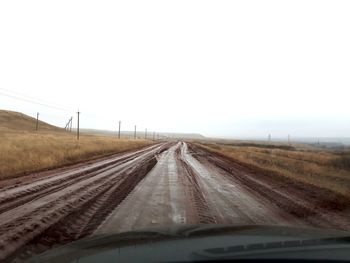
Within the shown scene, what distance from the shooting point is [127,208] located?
29.5 ft

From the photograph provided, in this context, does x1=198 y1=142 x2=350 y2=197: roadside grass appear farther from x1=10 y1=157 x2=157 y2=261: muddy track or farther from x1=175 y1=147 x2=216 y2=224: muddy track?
x1=10 y1=157 x2=157 y2=261: muddy track

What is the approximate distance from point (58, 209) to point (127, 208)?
141 cm

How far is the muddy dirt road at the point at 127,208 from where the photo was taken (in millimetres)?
6707

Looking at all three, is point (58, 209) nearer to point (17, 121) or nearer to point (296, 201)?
point (296, 201)

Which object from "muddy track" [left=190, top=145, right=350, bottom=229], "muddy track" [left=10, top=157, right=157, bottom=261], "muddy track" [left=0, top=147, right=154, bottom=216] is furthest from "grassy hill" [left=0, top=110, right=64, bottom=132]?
"muddy track" [left=10, top=157, right=157, bottom=261]

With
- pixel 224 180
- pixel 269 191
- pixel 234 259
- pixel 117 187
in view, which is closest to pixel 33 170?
pixel 117 187

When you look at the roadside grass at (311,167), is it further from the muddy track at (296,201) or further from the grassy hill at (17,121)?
the grassy hill at (17,121)

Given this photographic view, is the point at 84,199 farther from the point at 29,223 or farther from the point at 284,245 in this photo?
the point at 284,245

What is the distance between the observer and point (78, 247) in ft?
12.9

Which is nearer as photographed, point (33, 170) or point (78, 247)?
point (78, 247)

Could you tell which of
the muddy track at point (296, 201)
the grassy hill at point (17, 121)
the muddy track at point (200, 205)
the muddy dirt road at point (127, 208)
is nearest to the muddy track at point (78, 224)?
the muddy dirt road at point (127, 208)

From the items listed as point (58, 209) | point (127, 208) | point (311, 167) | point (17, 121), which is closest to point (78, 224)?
point (58, 209)

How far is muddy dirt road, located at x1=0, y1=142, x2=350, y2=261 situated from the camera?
6.71 m

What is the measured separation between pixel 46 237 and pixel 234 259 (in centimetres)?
399
